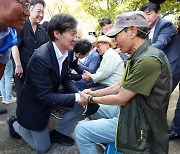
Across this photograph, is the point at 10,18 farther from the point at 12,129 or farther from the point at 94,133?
the point at 12,129

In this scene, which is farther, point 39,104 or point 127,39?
point 39,104

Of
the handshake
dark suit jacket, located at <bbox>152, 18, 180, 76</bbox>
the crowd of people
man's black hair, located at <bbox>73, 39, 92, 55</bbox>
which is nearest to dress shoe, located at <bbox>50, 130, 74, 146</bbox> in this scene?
the crowd of people

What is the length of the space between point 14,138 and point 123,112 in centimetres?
185

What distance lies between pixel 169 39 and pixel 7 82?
284 cm

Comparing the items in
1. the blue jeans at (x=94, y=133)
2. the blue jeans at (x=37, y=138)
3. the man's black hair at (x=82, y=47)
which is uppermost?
the man's black hair at (x=82, y=47)

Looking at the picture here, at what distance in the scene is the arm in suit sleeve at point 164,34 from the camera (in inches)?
125

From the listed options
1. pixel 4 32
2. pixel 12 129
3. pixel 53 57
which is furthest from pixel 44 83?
pixel 4 32

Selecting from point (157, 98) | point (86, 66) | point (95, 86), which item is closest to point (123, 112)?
point (157, 98)

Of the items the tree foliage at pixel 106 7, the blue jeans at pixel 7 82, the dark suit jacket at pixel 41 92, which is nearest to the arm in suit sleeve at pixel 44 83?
the dark suit jacket at pixel 41 92

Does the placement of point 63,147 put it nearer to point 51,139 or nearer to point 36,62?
point 51,139

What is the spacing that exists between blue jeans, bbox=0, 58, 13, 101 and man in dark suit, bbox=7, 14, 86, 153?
156 centimetres

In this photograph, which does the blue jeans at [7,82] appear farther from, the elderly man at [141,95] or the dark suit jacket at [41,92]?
the elderly man at [141,95]

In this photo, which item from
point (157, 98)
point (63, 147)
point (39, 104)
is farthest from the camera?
point (63, 147)

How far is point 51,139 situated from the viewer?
3.12 m
